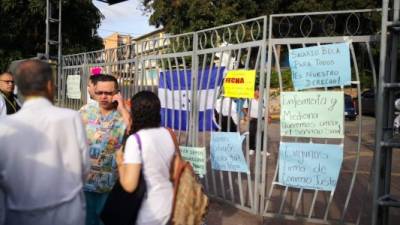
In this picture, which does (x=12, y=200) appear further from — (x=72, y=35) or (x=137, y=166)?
(x=72, y=35)

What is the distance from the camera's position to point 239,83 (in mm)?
5449

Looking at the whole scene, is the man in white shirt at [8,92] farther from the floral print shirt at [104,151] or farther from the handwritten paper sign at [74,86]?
the handwritten paper sign at [74,86]

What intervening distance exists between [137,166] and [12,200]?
0.68 meters

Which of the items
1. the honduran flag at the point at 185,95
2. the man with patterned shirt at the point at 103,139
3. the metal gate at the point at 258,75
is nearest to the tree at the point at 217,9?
the metal gate at the point at 258,75

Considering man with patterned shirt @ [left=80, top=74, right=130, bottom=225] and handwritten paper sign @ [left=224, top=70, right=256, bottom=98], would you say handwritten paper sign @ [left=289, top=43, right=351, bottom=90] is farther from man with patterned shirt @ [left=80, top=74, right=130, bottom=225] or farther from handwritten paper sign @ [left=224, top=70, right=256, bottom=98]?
man with patterned shirt @ [left=80, top=74, right=130, bottom=225]

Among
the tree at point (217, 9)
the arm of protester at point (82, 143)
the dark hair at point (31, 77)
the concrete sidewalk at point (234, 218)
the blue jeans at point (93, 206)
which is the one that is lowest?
the concrete sidewalk at point (234, 218)

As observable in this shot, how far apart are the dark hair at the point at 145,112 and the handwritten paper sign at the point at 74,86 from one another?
844cm

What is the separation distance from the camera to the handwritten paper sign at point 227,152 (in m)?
5.53

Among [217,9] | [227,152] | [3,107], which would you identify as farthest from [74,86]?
[217,9]

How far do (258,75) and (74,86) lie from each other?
6821 millimetres

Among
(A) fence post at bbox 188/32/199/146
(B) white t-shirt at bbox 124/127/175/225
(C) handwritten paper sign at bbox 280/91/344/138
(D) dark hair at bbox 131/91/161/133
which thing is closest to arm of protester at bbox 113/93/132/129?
(D) dark hair at bbox 131/91/161/133

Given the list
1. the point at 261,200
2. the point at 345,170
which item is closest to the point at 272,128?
the point at 345,170

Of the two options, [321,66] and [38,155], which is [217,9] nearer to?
[321,66]

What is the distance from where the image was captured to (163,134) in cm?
295
